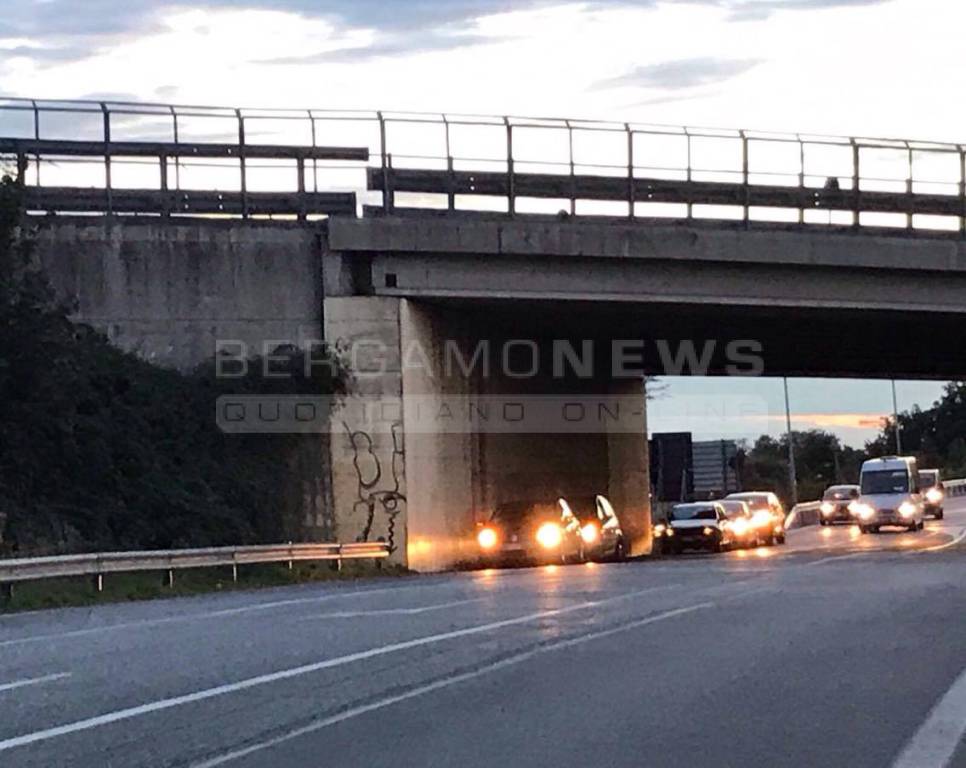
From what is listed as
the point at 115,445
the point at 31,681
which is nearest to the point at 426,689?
the point at 31,681

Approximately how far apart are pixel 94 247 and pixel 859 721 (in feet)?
89.8

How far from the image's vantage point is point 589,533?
39250 millimetres

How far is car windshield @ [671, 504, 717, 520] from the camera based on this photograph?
51.4m

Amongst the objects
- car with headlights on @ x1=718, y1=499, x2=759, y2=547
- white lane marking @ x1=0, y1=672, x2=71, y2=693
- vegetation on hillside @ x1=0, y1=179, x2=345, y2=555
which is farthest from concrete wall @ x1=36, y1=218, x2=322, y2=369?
white lane marking @ x1=0, y1=672, x2=71, y2=693

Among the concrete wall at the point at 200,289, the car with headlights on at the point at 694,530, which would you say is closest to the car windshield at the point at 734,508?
the car with headlights on at the point at 694,530

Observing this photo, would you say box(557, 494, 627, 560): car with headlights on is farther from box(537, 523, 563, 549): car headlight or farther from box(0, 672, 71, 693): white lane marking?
box(0, 672, 71, 693): white lane marking

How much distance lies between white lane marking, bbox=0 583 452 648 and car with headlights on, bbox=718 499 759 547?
2776 cm

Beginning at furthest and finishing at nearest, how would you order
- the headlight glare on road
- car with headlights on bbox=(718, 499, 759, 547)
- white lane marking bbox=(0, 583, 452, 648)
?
the headlight glare on road < car with headlights on bbox=(718, 499, 759, 547) < white lane marking bbox=(0, 583, 452, 648)

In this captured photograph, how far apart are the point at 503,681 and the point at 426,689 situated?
699mm

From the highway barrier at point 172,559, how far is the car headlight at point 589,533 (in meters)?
4.73

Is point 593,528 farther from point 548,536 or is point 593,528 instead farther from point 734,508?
point 734,508

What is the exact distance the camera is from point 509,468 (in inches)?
1724

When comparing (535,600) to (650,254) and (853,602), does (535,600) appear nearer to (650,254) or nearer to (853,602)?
(853,602)

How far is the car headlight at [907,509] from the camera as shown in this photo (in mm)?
58875
